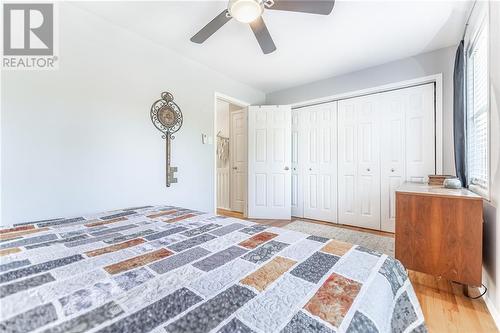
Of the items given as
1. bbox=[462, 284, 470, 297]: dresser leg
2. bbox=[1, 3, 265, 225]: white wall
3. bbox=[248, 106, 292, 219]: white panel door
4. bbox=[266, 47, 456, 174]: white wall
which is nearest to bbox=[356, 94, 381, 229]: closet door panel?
bbox=[266, 47, 456, 174]: white wall

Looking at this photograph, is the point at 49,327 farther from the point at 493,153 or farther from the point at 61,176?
the point at 493,153

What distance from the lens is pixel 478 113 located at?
198 cm

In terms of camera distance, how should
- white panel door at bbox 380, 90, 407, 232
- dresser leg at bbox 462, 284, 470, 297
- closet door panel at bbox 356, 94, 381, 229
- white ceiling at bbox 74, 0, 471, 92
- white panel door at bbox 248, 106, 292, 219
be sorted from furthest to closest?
white panel door at bbox 248, 106, 292, 219 < closet door panel at bbox 356, 94, 381, 229 < white panel door at bbox 380, 90, 407, 232 < white ceiling at bbox 74, 0, 471, 92 < dresser leg at bbox 462, 284, 470, 297

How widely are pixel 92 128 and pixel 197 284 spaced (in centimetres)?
205

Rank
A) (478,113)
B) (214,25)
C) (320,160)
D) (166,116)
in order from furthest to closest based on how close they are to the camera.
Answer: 1. (320,160)
2. (166,116)
3. (478,113)
4. (214,25)

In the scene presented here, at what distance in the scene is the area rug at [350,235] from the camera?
2.58 metres

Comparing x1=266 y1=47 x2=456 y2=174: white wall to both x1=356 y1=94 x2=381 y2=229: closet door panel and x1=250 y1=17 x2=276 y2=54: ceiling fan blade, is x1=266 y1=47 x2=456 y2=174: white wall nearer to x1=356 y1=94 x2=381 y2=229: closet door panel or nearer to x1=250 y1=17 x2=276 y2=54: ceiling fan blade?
x1=356 y1=94 x2=381 y2=229: closet door panel

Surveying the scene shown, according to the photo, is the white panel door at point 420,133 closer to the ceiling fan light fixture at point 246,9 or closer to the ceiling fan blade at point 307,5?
the ceiling fan blade at point 307,5

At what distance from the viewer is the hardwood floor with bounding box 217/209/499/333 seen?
1.35 m

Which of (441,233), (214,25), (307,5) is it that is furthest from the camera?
(214,25)

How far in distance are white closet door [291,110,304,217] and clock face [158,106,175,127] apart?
2146 mm

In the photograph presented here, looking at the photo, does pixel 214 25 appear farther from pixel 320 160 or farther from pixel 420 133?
pixel 420 133

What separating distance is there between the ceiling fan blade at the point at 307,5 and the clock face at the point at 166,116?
1617mm

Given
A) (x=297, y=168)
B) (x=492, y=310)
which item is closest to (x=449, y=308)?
(x=492, y=310)
